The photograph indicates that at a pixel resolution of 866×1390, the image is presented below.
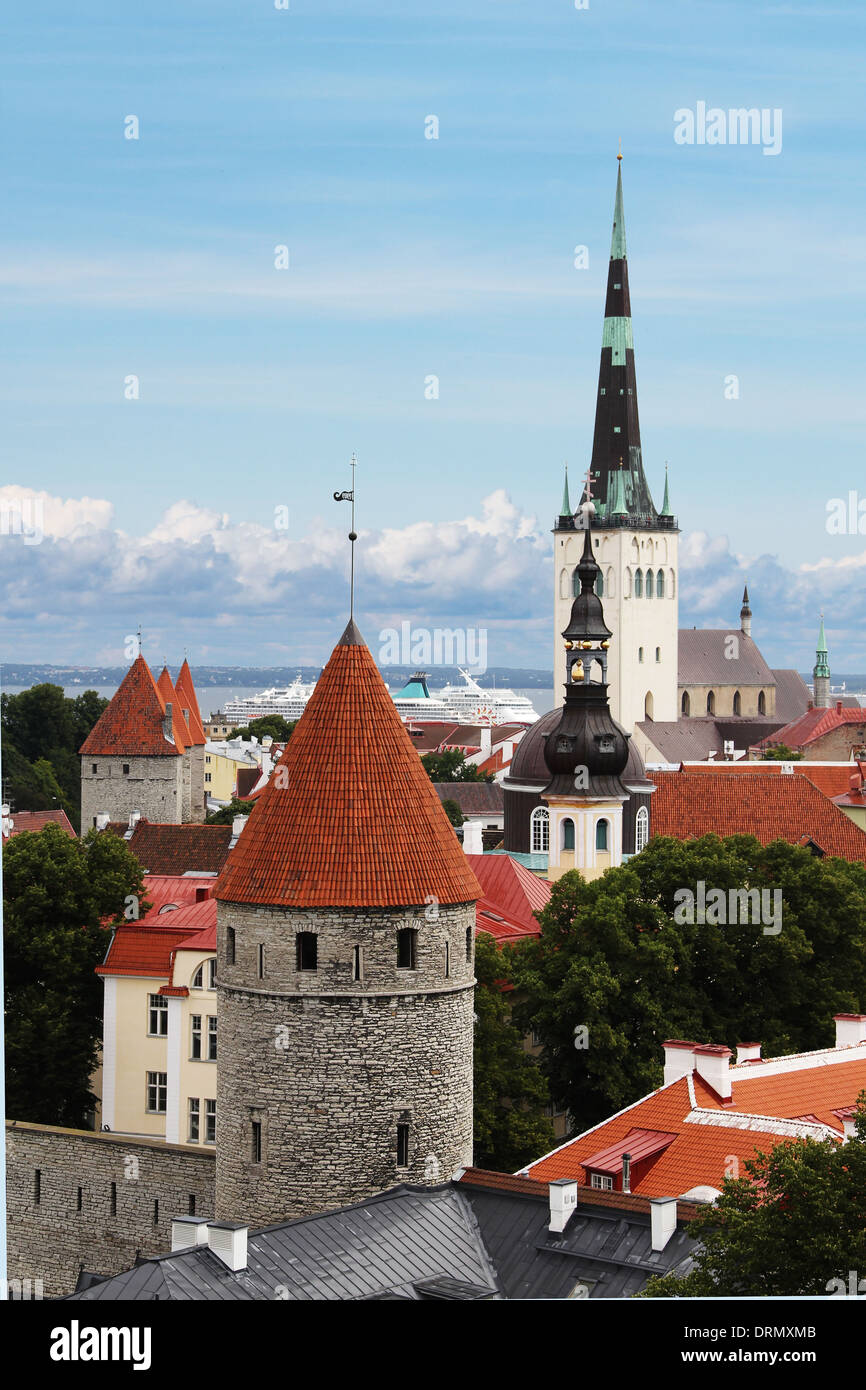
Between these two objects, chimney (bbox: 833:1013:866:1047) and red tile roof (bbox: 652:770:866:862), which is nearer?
chimney (bbox: 833:1013:866:1047)

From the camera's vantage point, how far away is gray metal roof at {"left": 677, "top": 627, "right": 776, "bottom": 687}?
482ft

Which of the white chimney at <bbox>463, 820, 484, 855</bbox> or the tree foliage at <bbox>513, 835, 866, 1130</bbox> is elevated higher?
the white chimney at <bbox>463, 820, 484, 855</bbox>

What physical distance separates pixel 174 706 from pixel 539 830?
1232 inches

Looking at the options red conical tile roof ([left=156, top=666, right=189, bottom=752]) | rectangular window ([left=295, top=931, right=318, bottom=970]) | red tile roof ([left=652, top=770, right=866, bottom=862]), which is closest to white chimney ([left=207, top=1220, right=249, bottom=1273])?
rectangular window ([left=295, top=931, right=318, bottom=970])

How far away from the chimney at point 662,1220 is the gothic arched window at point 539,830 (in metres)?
34.7

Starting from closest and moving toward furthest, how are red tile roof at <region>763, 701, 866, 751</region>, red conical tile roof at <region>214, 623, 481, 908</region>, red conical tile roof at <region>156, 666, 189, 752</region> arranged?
red conical tile roof at <region>214, 623, 481, 908</region>, red conical tile roof at <region>156, 666, 189, 752</region>, red tile roof at <region>763, 701, 866, 751</region>

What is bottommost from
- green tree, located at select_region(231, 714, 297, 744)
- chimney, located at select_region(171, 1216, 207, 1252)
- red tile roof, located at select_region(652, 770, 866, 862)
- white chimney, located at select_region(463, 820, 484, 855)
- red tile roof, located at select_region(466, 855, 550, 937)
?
chimney, located at select_region(171, 1216, 207, 1252)

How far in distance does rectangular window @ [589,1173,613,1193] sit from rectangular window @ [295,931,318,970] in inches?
185

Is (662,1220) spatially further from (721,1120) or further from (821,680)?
(821,680)

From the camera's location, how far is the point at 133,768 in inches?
3174

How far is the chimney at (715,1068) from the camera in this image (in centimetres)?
2830

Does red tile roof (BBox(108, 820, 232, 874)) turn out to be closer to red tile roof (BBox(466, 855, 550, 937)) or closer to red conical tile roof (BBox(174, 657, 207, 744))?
red tile roof (BBox(466, 855, 550, 937))

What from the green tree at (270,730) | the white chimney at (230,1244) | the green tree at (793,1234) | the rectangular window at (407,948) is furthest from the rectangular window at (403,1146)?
the green tree at (270,730)

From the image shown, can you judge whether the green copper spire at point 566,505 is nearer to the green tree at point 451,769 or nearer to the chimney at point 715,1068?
the green tree at point 451,769
